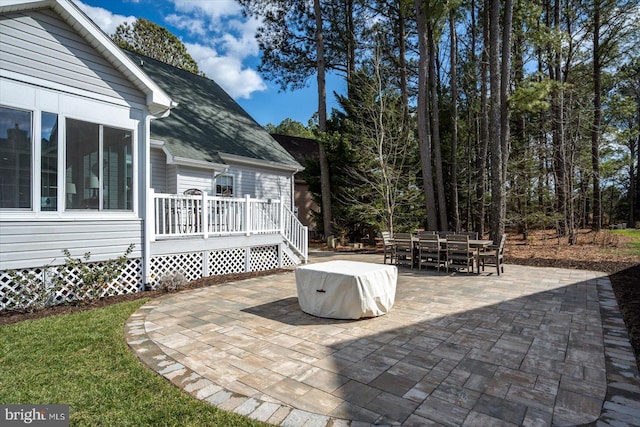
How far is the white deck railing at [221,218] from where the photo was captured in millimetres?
7207

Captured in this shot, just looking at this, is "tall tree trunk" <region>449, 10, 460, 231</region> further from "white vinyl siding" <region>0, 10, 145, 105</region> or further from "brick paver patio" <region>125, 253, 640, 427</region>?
"white vinyl siding" <region>0, 10, 145, 105</region>

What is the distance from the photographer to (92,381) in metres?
3.03

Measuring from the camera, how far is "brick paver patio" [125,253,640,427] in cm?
261

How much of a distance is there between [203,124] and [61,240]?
297 inches

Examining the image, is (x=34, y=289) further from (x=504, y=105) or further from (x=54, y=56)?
(x=504, y=105)

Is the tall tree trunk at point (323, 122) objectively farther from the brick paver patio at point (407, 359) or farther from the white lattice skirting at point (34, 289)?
the white lattice skirting at point (34, 289)

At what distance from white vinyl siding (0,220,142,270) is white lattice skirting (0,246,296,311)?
18 cm

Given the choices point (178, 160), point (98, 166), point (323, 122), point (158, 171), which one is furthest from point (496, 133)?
point (98, 166)

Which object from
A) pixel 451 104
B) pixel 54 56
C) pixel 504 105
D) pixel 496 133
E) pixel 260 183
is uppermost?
pixel 451 104

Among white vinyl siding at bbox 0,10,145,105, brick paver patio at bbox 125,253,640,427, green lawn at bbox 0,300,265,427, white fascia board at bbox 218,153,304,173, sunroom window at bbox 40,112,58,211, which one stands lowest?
brick paver patio at bbox 125,253,640,427

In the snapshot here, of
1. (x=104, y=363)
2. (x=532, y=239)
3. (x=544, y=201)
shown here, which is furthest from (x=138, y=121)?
(x=532, y=239)

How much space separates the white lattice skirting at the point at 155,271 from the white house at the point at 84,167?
0.09 feet

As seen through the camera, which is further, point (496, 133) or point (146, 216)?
point (496, 133)

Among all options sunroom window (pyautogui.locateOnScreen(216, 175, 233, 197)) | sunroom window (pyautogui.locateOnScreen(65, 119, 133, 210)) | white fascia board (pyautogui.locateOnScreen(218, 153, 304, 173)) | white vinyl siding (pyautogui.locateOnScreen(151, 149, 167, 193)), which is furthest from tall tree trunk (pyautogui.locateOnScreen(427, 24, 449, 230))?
sunroom window (pyautogui.locateOnScreen(65, 119, 133, 210))
